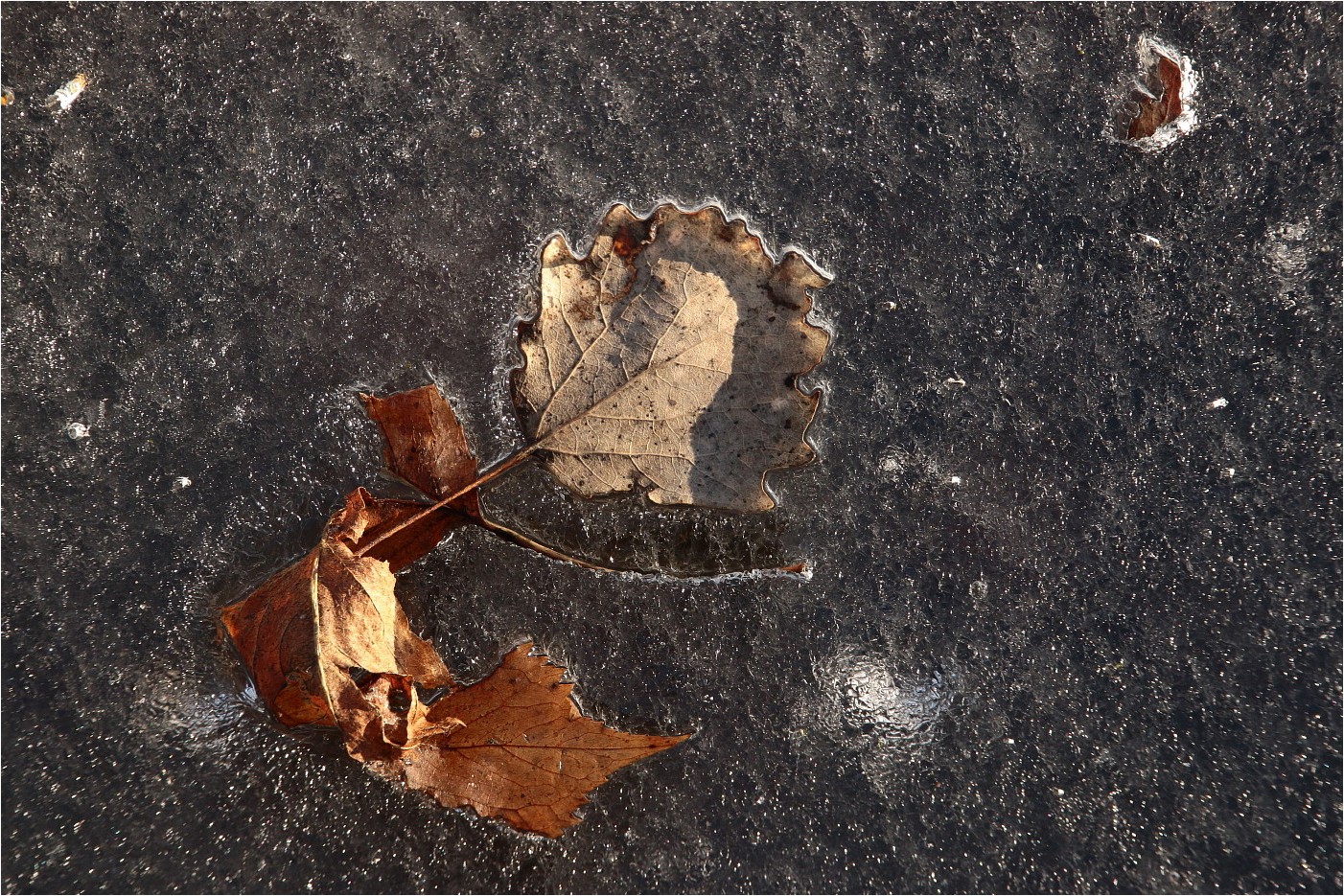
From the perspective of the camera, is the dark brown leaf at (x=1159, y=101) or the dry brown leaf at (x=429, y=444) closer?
the dry brown leaf at (x=429, y=444)

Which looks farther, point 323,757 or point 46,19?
point 46,19

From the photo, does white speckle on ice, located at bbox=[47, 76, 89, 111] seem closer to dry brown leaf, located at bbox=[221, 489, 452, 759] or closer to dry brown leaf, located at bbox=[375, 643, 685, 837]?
dry brown leaf, located at bbox=[221, 489, 452, 759]

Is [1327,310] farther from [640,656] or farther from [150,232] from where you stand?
[150,232]

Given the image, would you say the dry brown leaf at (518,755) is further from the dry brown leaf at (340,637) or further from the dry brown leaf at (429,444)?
the dry brown leaf at (429,444)

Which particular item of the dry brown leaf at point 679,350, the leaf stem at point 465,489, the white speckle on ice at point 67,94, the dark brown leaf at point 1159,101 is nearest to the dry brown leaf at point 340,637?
the leaf stem at point 465,489

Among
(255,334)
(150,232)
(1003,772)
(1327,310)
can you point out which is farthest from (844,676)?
(150,232)

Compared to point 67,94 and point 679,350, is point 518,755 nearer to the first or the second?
point 679,350

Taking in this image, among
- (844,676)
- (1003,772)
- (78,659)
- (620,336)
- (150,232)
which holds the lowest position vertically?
(1003,772)
